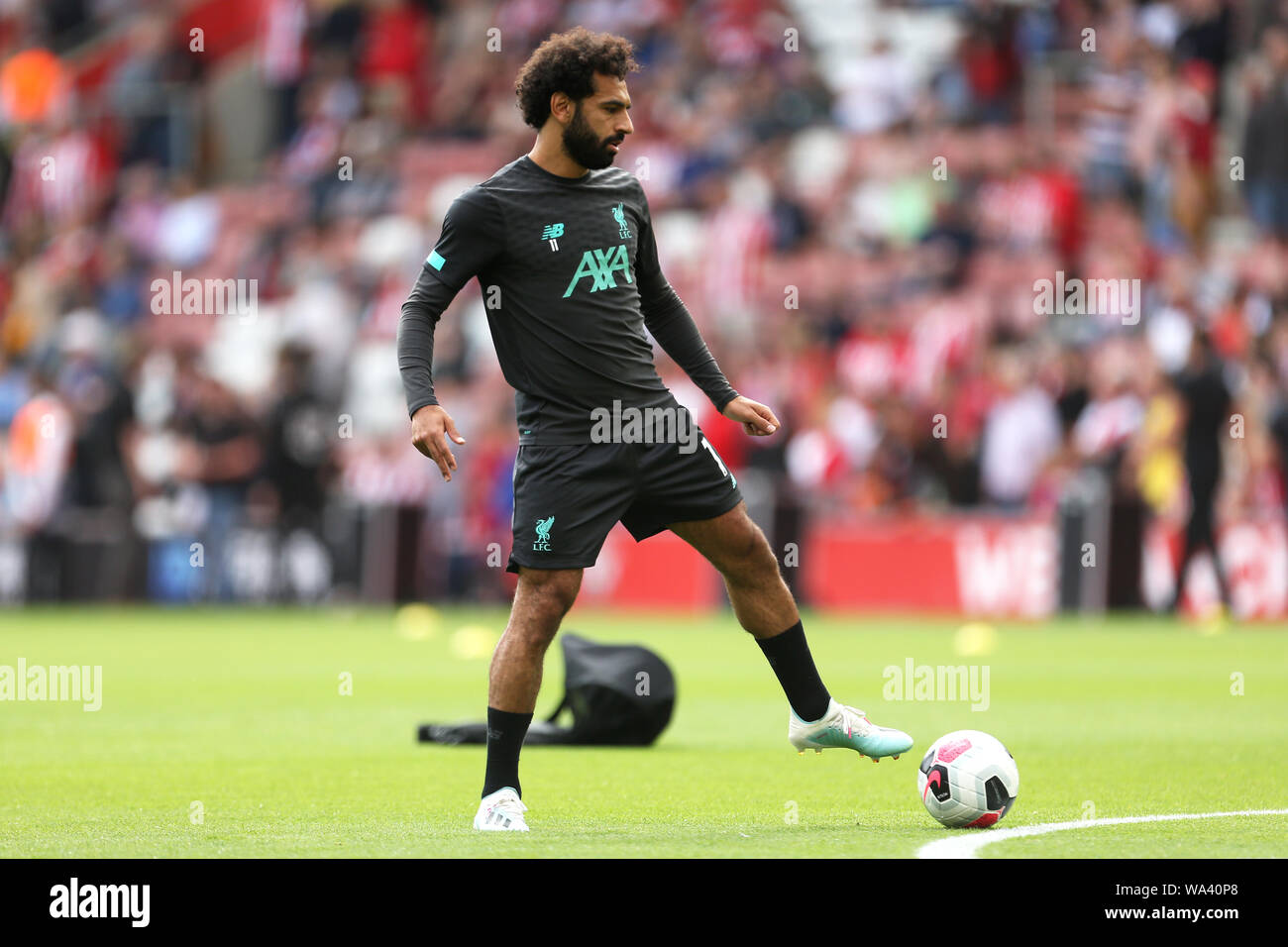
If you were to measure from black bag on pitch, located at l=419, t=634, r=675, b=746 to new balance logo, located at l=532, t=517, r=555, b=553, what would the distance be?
117 inches

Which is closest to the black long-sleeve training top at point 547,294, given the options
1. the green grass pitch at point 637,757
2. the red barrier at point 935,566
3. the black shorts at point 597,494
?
the black shorts at point 597,494

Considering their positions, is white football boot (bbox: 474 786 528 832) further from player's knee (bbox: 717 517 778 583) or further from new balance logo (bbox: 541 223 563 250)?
new balance logo (bbox: 541 223 563 250)

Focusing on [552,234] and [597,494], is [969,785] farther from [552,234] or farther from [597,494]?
[552,234]

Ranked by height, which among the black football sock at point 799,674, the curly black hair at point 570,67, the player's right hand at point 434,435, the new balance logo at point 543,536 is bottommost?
the black football sock at point 799,674

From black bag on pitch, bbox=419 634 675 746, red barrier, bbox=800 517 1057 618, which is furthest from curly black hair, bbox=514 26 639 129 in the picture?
red barrier, bbox=800 517 1057 618

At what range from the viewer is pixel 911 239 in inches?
931

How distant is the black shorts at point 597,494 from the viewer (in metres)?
7.34

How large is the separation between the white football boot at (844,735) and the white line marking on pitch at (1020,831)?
2.63ft

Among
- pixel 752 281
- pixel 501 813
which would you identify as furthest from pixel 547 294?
pixel 752 281

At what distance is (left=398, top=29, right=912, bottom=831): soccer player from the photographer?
7332 mm

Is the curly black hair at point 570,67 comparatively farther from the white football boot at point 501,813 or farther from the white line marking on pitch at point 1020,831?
the white line marking on pitch at point 1020,831

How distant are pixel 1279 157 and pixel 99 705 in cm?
1459

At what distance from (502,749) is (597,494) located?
3.15 ft

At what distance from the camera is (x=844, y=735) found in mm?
→ 7875
